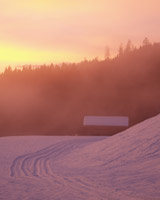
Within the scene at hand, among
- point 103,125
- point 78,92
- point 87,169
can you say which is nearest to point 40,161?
point 87,169

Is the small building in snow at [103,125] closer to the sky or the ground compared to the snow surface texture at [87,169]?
closer to the ground

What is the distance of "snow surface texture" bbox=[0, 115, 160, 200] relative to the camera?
9.42 meters

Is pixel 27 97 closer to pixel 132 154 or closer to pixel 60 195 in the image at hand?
pixel 132 154

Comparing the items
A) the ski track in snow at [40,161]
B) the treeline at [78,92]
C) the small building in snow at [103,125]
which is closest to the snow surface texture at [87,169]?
the ski track in snow at [40,161]

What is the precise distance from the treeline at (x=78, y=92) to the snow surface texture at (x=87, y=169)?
44.2 meters

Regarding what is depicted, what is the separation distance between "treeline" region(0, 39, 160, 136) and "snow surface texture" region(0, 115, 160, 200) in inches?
1740

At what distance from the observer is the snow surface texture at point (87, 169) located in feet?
30.9

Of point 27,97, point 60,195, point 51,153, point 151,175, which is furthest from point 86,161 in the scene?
point 27,97

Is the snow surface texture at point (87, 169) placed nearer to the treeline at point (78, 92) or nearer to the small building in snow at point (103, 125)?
the small building in snow at point (103, 125)

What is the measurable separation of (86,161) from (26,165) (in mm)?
3179

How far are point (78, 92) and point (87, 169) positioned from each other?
78.9 meters

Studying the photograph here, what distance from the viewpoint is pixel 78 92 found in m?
92.8

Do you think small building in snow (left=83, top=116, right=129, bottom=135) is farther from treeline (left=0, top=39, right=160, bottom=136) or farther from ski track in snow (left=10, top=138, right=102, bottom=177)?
ski track in snow (left=10, top=138, right=102, bottom=177)

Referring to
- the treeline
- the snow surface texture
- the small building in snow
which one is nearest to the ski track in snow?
the snow surface texture
